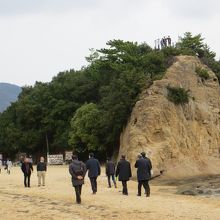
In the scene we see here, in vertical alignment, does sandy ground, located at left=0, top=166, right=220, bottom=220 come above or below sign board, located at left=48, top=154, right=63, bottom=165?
below

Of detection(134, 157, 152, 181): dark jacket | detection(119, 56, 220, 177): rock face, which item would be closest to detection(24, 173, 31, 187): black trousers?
detection(134, 157, 152, 181): dark jacket

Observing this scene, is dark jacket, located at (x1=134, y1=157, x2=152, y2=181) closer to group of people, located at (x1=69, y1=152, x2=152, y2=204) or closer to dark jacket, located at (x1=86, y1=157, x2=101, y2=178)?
group of people, located at (x1=69, y1=152, x2=152, y2=204)

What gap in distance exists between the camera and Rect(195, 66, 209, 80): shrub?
47.9 meters

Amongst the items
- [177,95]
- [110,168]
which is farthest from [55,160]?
[110,168]

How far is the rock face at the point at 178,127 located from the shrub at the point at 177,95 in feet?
1.21

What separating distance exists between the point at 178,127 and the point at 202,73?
278 inches

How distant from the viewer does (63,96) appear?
6631cm

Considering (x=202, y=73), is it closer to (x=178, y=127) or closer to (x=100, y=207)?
(x=178, y=127)

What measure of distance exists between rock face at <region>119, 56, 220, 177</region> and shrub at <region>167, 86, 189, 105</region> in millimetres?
368

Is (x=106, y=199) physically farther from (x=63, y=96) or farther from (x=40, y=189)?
(x=63, y=96)

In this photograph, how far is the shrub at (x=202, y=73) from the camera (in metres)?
47.9

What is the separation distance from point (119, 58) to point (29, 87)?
28.3 meters

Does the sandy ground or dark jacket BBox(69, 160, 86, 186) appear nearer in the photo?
the sandy ground

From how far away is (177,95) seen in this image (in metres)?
44.5
